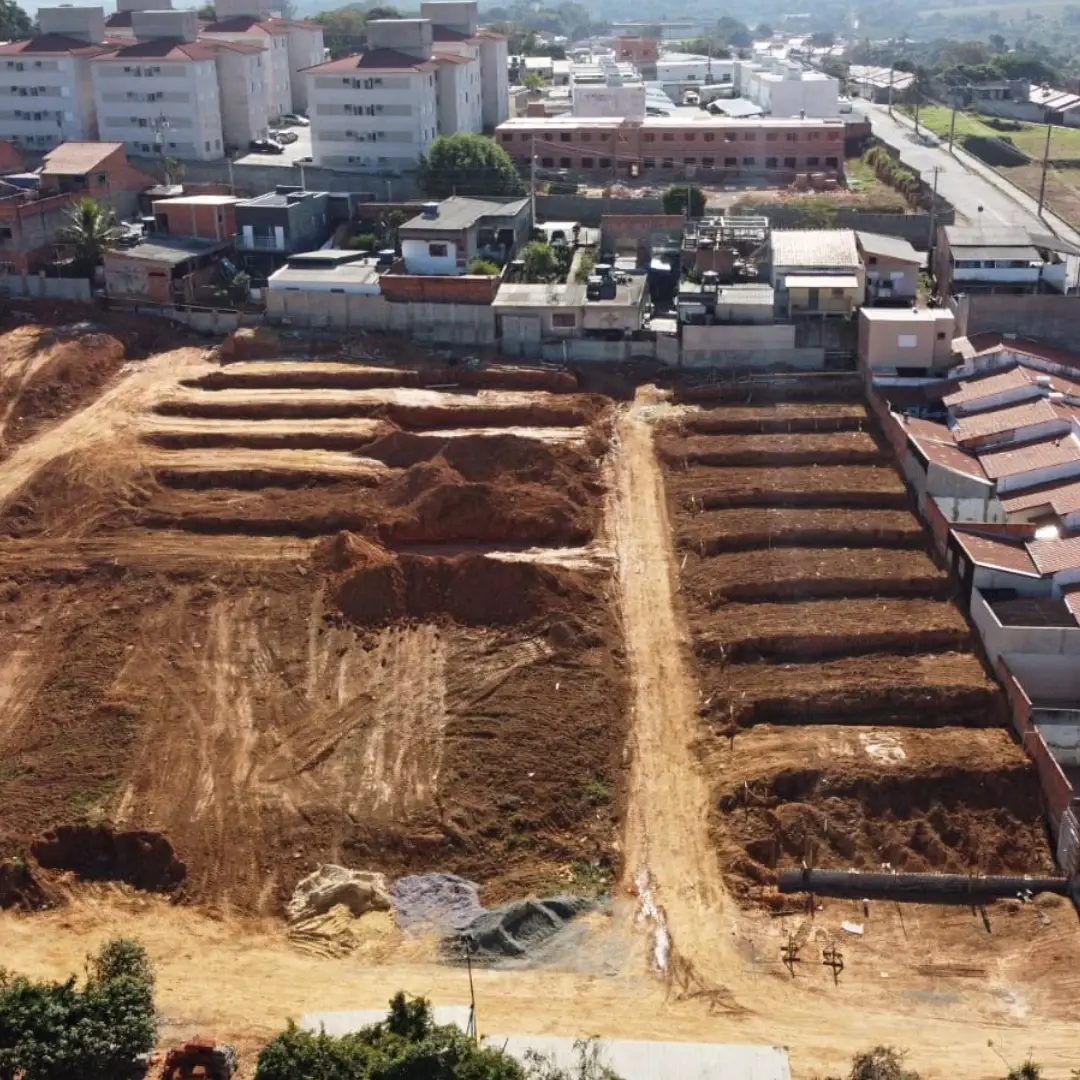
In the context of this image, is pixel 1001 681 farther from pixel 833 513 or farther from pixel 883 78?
pixel 883 78

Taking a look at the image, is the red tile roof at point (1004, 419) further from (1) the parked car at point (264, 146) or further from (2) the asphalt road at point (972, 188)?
(1) the parked car at point (264, 146)

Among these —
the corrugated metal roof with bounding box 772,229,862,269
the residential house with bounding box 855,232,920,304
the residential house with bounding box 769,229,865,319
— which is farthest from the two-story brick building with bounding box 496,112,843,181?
the residential house with bounding box 855,232,920,304

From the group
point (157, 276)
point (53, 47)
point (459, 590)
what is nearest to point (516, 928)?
point (459, 590)

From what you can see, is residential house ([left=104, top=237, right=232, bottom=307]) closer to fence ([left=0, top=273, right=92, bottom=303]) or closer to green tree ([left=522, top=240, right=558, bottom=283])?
fence ([left=0, top=273, right=92, bottom=303])

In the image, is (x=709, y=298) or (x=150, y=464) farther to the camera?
(x=709, y=298)

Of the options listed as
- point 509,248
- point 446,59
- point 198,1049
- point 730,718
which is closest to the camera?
point 198,1049

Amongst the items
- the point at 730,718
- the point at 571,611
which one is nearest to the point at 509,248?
the point at 571,611

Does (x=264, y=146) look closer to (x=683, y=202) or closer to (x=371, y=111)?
(x=371, y=111)
